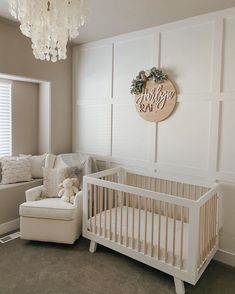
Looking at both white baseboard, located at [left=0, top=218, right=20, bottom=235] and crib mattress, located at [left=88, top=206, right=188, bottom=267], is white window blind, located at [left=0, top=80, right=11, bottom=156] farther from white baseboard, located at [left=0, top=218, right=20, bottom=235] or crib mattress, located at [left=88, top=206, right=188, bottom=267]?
crib mattress, located at [left=88, top=206, right=188, bottom=267]

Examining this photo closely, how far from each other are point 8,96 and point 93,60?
1255mm

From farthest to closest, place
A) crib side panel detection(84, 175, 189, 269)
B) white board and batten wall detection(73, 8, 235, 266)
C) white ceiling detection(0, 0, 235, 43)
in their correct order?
white board and batten wall detection(73, 8, 235, 266), white ceiling detection(0, 0, 235, 43), crib side panel detection(84, 175, 189, 269)

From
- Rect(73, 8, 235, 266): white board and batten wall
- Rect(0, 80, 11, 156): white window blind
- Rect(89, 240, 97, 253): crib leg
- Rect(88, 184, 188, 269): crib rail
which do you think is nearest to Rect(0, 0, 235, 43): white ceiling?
Rect(73, 8, 235, 266): white board and batten wall

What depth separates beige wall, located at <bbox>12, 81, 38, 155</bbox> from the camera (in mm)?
3416

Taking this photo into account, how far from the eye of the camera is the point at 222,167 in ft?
7.99

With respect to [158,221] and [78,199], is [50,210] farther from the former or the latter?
[158,221]

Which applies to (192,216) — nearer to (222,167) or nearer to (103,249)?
(222,167)

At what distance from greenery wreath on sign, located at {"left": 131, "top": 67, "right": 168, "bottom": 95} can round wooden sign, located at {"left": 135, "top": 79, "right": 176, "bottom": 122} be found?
0.04 m

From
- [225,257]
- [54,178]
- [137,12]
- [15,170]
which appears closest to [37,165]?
[15,170]

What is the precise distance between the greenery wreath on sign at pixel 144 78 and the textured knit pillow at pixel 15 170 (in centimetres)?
166

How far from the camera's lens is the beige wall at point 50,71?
2.92 meters

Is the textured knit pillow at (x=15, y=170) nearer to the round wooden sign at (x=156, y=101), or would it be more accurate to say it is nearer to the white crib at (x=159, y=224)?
the white crib at (x=159, y=224)

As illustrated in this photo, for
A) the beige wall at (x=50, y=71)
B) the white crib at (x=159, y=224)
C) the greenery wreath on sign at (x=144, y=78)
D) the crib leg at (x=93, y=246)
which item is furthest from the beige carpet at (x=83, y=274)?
the greenery wreath on sign at (x=144, y=78)

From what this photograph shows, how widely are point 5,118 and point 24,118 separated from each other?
267 mm
